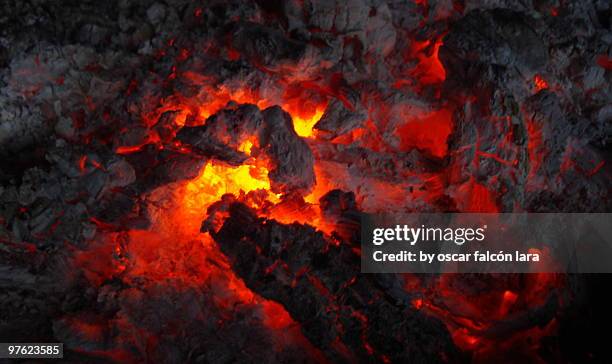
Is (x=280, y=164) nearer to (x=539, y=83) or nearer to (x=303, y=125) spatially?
(x=303, y=125)

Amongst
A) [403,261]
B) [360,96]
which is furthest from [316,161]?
[403,261]

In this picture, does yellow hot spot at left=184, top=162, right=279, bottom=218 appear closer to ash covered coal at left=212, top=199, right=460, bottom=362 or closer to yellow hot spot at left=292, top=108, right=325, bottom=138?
ash covered coal at left=212, top=199, right=460, bottom=362

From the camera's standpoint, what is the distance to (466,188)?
3.37 metres

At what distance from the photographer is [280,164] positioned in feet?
10.3

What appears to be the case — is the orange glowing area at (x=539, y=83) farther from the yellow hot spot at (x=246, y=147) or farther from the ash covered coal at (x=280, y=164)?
the yellow hot spot at (x=246, y=147)

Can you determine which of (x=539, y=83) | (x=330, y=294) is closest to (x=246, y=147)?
(x=330, y=294)

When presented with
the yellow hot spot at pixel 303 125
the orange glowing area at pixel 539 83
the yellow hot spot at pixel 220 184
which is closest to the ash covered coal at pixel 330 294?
the yellow hot spot at pixel 220 184

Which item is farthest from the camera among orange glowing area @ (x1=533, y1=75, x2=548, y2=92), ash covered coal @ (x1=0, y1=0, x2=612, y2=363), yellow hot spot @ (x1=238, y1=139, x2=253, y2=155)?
orange glowing area @ (x1=533, y1=75, x2=548, y2=92)

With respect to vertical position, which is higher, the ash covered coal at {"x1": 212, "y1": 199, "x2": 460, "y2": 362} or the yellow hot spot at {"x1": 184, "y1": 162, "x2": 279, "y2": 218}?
the yellow hot spot at {"x1": 184, "y1": 162, "x2": 279, "y2": 218}

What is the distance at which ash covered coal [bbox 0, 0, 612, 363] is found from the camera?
2.88 m

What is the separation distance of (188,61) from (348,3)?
1199 mm

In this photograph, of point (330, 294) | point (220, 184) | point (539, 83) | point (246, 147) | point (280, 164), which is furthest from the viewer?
point (539, 83)

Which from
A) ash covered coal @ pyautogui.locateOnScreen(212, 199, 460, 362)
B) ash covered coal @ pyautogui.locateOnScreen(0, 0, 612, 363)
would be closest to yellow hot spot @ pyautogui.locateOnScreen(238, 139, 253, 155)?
ash covered coal @ pyautogui.locateOnScreen(0, 0, 612, 363)

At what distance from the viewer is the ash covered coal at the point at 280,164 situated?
9.44 ft
